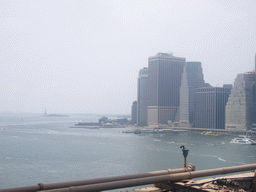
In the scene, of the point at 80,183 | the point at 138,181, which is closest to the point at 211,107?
the point at 138,181

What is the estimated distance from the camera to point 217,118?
176m

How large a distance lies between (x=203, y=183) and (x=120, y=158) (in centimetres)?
5017

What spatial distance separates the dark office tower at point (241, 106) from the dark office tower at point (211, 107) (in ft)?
44.4

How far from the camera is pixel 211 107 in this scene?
589 feet

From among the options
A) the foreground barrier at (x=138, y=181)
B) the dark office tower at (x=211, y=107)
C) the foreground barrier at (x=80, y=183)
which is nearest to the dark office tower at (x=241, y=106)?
the dark office tower at (x=211, y=107)

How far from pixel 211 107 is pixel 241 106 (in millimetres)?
25093

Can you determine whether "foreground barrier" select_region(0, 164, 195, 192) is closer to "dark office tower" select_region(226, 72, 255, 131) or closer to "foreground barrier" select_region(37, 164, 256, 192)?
"foreground barrier" select_region(37, 164, 256, 192)

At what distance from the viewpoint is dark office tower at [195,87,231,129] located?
175875mm

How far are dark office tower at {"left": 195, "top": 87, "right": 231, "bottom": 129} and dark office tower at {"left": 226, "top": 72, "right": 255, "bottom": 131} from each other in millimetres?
13538

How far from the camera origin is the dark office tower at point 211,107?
176 metres

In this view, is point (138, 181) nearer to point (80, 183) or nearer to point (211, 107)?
point (80, 183)

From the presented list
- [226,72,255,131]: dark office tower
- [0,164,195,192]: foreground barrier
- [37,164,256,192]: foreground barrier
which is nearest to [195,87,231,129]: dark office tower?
[226,72,255,131]: dark office tower

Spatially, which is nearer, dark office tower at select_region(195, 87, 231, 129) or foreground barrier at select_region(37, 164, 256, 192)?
foreground barrier at select_region(37, 164, 256, 192)

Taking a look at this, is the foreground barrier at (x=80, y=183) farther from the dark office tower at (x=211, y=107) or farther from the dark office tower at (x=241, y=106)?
the dark office tower at (x=211, y=107)
